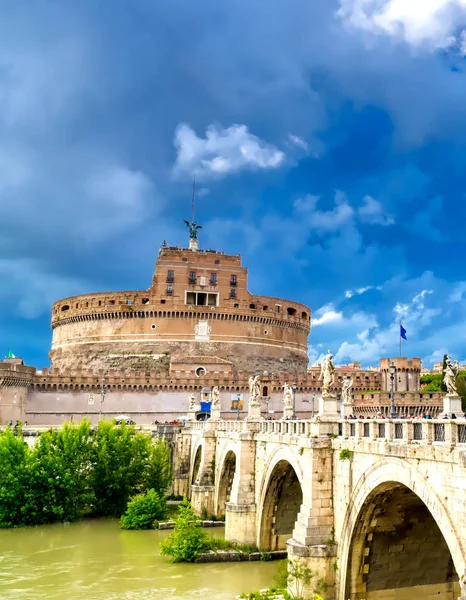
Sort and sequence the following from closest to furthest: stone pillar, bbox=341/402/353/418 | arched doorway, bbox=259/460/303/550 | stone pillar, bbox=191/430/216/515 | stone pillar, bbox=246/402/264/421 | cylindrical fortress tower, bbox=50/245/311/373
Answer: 1. stone pillar, bbox=341/402/353/418
2. arched doorway, bbox=259/460/303/550
3. stone pillar, bbox=246/402/264/421
4. stone pillar, bbox=191/430/216/515
5. cylindrical fortress tower, bbox=50/245/311/373

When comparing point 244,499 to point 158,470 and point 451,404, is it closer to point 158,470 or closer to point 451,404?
point 158,470

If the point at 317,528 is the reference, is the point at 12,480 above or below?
above

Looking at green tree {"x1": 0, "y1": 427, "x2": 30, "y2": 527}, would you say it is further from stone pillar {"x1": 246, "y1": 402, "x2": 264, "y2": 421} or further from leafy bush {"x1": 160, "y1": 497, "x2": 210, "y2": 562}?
stone pillar {"x1": 246, "y1": 402, "x2": 264, "y2": 421}

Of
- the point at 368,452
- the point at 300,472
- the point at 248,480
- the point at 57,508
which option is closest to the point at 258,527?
the point at 248,480

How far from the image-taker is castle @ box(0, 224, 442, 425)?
66.6 m

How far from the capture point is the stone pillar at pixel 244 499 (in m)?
26.9

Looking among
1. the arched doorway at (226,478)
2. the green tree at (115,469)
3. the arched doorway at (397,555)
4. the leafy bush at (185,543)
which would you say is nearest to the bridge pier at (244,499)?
the leafy bush at (185,543)

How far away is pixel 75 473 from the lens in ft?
123

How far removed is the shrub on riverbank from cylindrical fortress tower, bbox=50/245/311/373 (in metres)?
36.6

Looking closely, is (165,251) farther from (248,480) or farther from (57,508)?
(248,480)

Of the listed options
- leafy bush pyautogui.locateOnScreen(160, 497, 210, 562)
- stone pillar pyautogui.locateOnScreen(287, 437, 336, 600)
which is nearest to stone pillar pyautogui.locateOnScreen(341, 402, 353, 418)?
stone pillar pyautogui.locateOnScreen(287, 437, 336, 600)

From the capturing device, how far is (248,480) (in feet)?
90.2

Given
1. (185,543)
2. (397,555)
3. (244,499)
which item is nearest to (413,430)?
(397,555)

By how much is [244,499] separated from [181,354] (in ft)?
168
